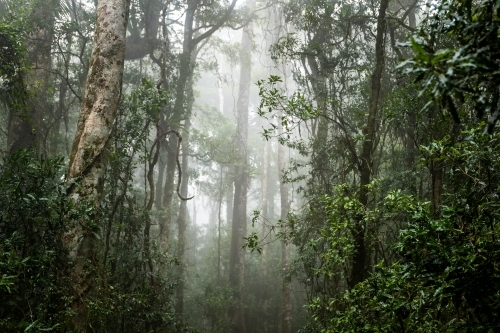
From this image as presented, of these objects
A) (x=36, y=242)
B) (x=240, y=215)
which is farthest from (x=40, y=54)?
(x=240, y=215)

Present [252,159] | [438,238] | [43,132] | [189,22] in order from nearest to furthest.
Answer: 1. [438,238]
2. [43,132]
3. [189,22]
4. [252,159]

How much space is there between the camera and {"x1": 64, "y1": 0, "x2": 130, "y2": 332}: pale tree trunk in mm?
3846

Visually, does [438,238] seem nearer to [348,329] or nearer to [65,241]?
[348,329]

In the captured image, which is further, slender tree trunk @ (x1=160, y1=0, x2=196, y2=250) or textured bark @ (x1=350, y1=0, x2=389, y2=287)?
slender tree trunk @ (x1=160, y1=0, x2=196, y2=250)

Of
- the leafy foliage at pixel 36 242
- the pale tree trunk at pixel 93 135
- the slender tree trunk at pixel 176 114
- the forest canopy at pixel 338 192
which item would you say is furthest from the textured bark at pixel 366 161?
the slender tree trunk at pixel 176 114

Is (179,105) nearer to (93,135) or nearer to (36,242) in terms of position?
(93,135)

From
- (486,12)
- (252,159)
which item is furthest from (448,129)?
(252,159)

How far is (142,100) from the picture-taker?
20.3 ft

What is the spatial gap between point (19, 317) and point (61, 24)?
7.22m

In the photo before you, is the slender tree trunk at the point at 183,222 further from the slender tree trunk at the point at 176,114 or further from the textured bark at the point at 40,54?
the textured bark at the point at 40,54

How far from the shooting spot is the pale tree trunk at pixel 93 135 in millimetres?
3846

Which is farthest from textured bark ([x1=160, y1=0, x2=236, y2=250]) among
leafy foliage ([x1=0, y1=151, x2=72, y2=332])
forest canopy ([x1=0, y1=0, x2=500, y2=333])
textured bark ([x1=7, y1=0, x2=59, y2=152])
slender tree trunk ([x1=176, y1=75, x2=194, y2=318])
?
leafy foliage ([x1=0, y1=151, x2=72, y2=332])

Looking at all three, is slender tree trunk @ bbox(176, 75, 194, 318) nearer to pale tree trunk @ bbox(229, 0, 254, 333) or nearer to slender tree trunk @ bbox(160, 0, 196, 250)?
slender tree trunk @ bbox(160, 0, 196, 250)

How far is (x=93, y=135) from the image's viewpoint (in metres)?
4.27
